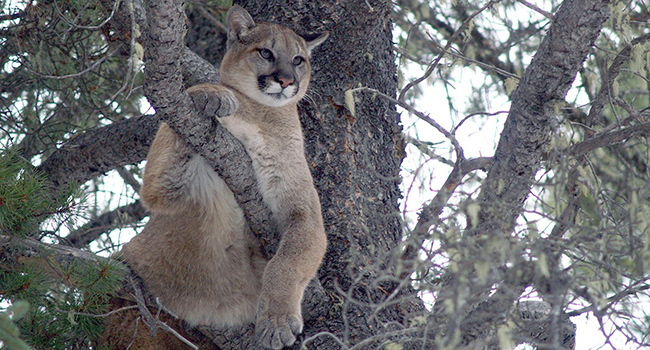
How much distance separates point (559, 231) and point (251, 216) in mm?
1571

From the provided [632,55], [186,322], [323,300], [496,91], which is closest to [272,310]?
[323,300]

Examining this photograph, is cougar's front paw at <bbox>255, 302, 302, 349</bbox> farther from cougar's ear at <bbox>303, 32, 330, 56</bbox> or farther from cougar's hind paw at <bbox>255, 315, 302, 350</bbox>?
cougar's ear at <bbox>303, 32, 330, 56</bbox>

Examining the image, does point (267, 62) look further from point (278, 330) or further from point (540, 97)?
point (540, 97)

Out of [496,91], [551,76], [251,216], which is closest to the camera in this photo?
[551,76]

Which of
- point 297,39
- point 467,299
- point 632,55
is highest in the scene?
point 297,39

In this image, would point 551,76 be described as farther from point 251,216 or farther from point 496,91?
point 496,91

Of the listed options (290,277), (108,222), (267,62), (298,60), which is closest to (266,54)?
(267,62)

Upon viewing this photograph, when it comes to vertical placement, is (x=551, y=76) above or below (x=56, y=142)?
below

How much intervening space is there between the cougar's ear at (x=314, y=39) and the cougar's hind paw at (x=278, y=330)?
1702mm

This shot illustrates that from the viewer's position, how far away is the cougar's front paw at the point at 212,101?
11.0 feet

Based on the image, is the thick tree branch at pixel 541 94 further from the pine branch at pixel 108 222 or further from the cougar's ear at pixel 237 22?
the pine branch at pixel 108 222

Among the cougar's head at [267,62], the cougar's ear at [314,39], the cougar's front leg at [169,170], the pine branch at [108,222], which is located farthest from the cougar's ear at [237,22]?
the pine branch at [108,222]

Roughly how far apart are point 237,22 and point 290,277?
173 centimetres

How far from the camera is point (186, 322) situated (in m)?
4.01
